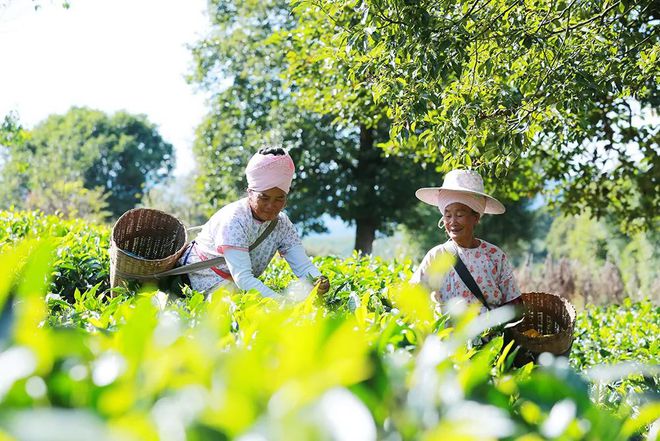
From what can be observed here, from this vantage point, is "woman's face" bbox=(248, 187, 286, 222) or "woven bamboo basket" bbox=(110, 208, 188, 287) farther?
"woven bamboo basket" bbox=(110, 208, 188, 287)

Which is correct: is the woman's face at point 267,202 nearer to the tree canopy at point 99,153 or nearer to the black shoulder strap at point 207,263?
the black shoulder strap at point 207,263

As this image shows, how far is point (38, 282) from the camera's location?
1.03m

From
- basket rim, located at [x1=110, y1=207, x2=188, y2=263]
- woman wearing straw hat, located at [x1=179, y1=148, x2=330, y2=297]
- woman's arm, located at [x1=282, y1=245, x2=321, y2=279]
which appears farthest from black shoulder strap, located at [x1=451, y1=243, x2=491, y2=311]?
basket rim, located at [x1=110, y1=207, x2=188, y2=263]

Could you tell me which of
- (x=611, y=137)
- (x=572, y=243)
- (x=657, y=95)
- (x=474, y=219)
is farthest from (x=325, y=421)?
(x=572, y=243)

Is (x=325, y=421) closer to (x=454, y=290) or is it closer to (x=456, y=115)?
(x=454, y=290)

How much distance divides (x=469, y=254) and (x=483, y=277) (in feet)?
0.58

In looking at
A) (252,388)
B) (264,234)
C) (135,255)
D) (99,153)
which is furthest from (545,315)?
(99,153)

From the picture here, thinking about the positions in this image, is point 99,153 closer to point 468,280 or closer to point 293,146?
point 293,146

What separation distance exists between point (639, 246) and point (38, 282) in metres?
36.9

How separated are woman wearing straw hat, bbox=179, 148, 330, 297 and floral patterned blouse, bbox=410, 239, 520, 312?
2.63ft

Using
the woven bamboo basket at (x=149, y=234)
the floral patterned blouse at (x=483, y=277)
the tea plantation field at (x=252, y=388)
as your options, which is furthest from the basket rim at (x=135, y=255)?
the tea plantation field at (x=252, y=388)

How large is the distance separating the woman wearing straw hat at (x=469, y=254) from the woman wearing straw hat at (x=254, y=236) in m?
0.85

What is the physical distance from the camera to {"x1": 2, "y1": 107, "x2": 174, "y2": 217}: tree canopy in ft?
197

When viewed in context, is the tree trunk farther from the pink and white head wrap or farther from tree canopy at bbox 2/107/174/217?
tree canopy at bbox 2/107/174/217
